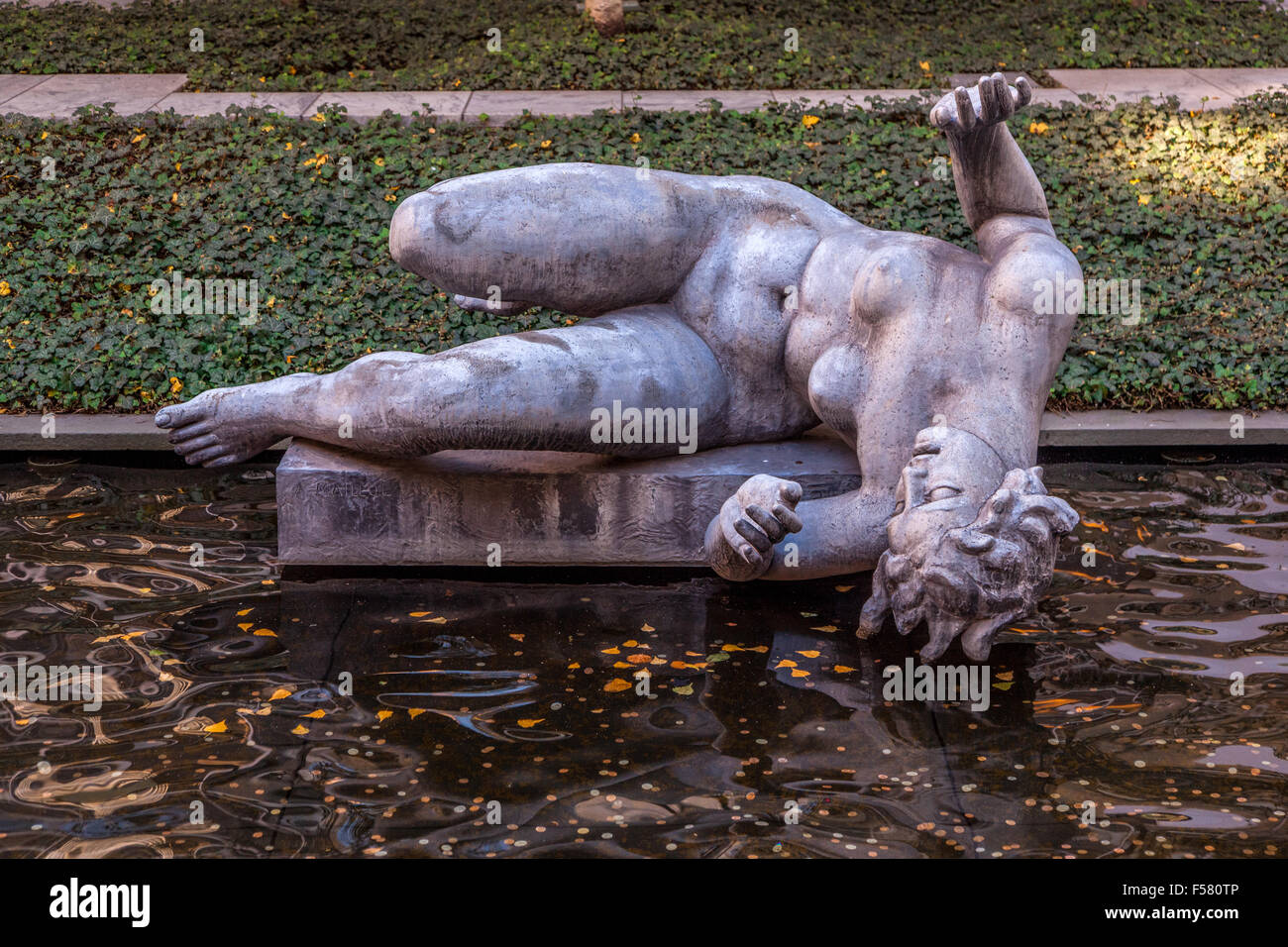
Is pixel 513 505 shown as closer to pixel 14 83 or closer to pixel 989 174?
pixel 989 174

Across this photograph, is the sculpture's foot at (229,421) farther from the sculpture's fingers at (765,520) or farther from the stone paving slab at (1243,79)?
the stone paving slab at (1243,79)

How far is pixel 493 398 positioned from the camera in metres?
4.45

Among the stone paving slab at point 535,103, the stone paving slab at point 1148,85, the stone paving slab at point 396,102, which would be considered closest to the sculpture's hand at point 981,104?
the stone paving slab at point 535,103

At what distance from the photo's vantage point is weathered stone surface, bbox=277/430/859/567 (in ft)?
15.5

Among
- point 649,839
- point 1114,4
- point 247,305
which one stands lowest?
point 649,839

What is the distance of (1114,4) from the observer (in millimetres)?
11266

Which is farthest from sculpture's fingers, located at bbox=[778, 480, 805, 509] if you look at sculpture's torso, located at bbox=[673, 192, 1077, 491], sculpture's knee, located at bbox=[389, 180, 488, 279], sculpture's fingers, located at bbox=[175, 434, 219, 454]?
sculpture's fingers, located at bbox=[175, 434, 219, 454]

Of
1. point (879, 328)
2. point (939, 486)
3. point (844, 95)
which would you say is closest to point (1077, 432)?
point (879, 328)

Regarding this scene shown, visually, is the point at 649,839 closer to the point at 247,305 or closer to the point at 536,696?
the point at 536,696

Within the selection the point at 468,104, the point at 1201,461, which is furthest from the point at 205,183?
the point at 1201,461

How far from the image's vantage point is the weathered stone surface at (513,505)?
471cm

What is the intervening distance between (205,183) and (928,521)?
5174 millimetres

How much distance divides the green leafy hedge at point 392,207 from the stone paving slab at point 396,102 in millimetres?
258

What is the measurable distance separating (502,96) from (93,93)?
2.57 meters
